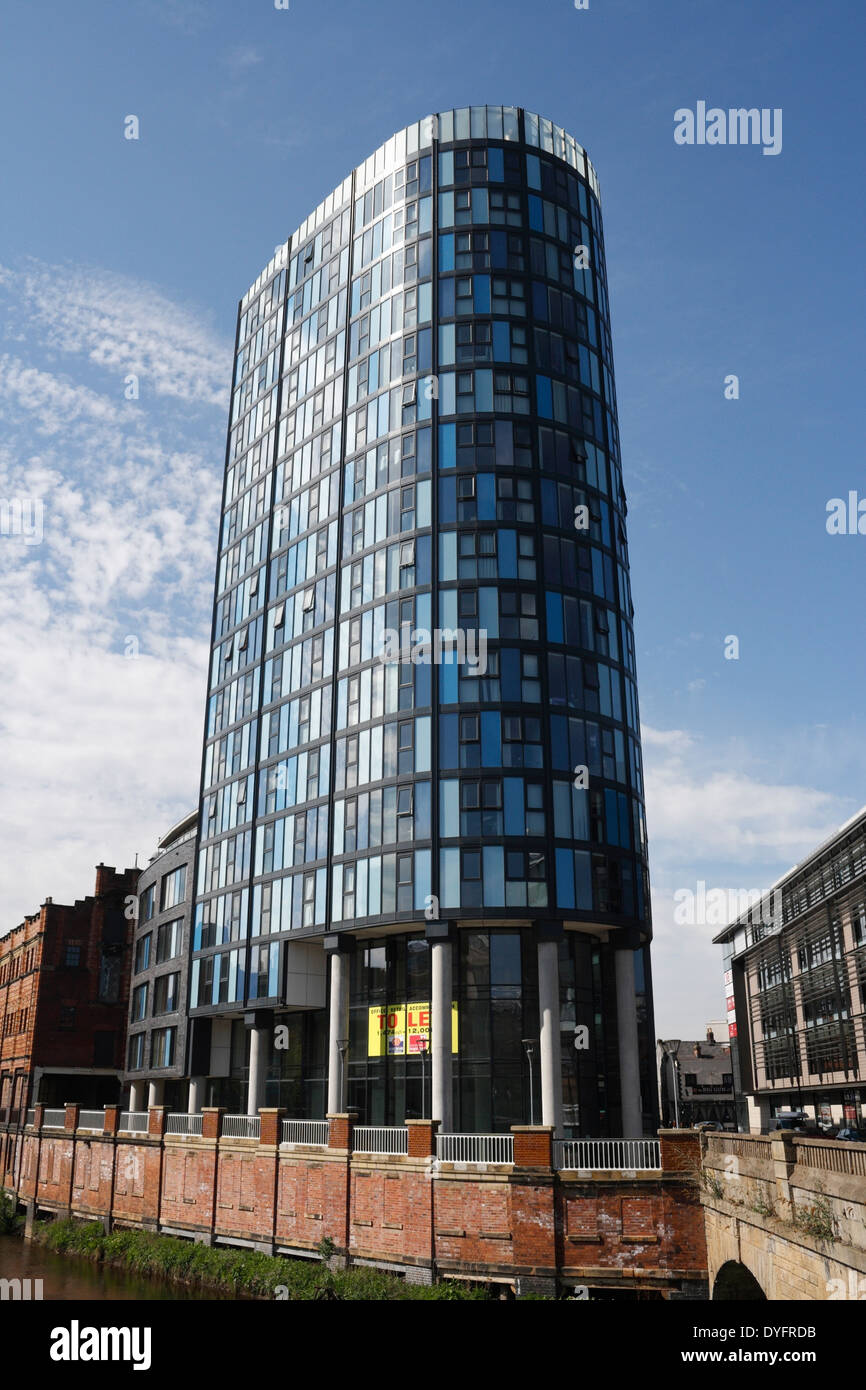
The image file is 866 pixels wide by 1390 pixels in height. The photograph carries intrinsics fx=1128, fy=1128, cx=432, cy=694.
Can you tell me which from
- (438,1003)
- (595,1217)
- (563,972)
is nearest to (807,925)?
(563,972)

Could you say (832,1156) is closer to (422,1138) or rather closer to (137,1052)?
(422,1138)

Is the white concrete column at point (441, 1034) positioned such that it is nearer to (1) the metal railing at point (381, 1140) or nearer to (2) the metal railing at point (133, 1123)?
(1) the metal railing at point (381, 1140)

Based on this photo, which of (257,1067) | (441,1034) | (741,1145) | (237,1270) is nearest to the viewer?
(741,1145)

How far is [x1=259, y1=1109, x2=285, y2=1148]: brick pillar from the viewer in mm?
40812

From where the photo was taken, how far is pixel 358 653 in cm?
5294

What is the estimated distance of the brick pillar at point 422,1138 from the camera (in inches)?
1319

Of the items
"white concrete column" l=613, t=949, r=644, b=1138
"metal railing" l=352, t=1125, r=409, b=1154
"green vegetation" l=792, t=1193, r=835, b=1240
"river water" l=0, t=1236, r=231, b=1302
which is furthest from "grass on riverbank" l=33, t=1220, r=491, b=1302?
"white concrete column" l=613, t=949, r=644, b=1138

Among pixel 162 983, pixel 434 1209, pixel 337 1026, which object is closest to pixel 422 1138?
pixel 434 1209

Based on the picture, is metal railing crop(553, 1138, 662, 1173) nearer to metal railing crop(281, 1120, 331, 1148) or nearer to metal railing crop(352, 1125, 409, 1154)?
metal railing crop(352, 1125, 409, 1154)

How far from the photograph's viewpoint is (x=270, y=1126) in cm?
4122

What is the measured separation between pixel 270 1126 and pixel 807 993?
4629 centimetres

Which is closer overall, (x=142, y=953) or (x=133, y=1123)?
(x=133, y=1123)

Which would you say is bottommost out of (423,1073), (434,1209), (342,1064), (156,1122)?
(434,1209)
